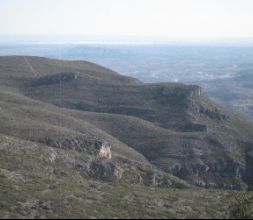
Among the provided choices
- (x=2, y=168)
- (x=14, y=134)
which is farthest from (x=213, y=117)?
(x=2, y=168)

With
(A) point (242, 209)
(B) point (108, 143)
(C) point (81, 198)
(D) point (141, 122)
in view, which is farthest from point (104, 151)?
(A) point (242, 209)

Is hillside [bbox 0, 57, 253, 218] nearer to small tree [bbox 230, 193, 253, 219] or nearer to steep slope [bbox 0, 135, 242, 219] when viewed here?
steep slope [bbox 0, 135, 242, 219]

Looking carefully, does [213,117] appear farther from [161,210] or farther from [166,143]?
[161,210]

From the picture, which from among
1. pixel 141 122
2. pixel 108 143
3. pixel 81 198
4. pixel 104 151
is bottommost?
pixel 141 122

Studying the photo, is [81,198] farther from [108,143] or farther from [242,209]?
[108,143]

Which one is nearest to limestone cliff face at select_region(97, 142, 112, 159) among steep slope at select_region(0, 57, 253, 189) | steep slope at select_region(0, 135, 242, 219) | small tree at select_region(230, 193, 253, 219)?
steep slope at select_region(0, 57, 253, 189)

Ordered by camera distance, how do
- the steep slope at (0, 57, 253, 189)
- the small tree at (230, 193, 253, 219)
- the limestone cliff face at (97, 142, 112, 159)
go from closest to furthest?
the small tree at (230, 193, 253, 219)
the limestone cliff face at (97, 142, 112, 159)
the steep slope at (0, 57, 253, 189)

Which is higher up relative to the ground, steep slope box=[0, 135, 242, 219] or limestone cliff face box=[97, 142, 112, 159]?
steep slope box=[0, 135, 242, 219]
